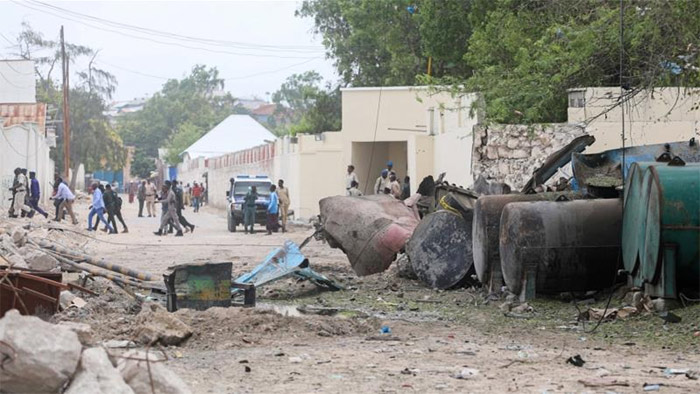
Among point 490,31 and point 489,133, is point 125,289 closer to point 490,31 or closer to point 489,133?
point 489,133

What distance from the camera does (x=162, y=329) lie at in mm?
9234

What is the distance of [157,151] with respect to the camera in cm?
13900

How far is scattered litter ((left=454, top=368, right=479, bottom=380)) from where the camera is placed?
25.7 feet

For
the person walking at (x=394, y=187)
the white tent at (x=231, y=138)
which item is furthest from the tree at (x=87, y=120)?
the person walking at (x=394, y=187)

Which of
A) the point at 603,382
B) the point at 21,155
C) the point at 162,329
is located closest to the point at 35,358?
the point at 162,329

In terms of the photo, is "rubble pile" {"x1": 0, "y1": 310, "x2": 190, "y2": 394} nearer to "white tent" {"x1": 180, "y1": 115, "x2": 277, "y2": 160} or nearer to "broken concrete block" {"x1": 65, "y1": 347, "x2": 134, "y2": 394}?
"broken concrete block" {"x1": 65, "y1": 347, "x2": 134, "y2": 394}

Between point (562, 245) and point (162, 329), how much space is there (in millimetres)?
5019

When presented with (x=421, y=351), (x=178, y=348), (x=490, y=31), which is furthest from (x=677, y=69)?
(x=490, y=31)

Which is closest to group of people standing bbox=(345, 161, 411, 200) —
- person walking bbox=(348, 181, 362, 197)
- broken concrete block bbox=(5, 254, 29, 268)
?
person walking bbox=(348, 181, 362, 197)

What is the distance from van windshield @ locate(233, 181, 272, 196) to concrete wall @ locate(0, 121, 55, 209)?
7.83m

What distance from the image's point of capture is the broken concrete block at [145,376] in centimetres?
594

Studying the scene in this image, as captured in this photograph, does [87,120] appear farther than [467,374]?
Yes

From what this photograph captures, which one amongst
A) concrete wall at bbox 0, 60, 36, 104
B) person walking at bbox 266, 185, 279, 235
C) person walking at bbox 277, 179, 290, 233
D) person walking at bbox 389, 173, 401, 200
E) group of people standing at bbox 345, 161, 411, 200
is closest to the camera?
person walking at bbox 389, 173, 401, 200

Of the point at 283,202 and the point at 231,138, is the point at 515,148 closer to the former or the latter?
the point at 283,202
